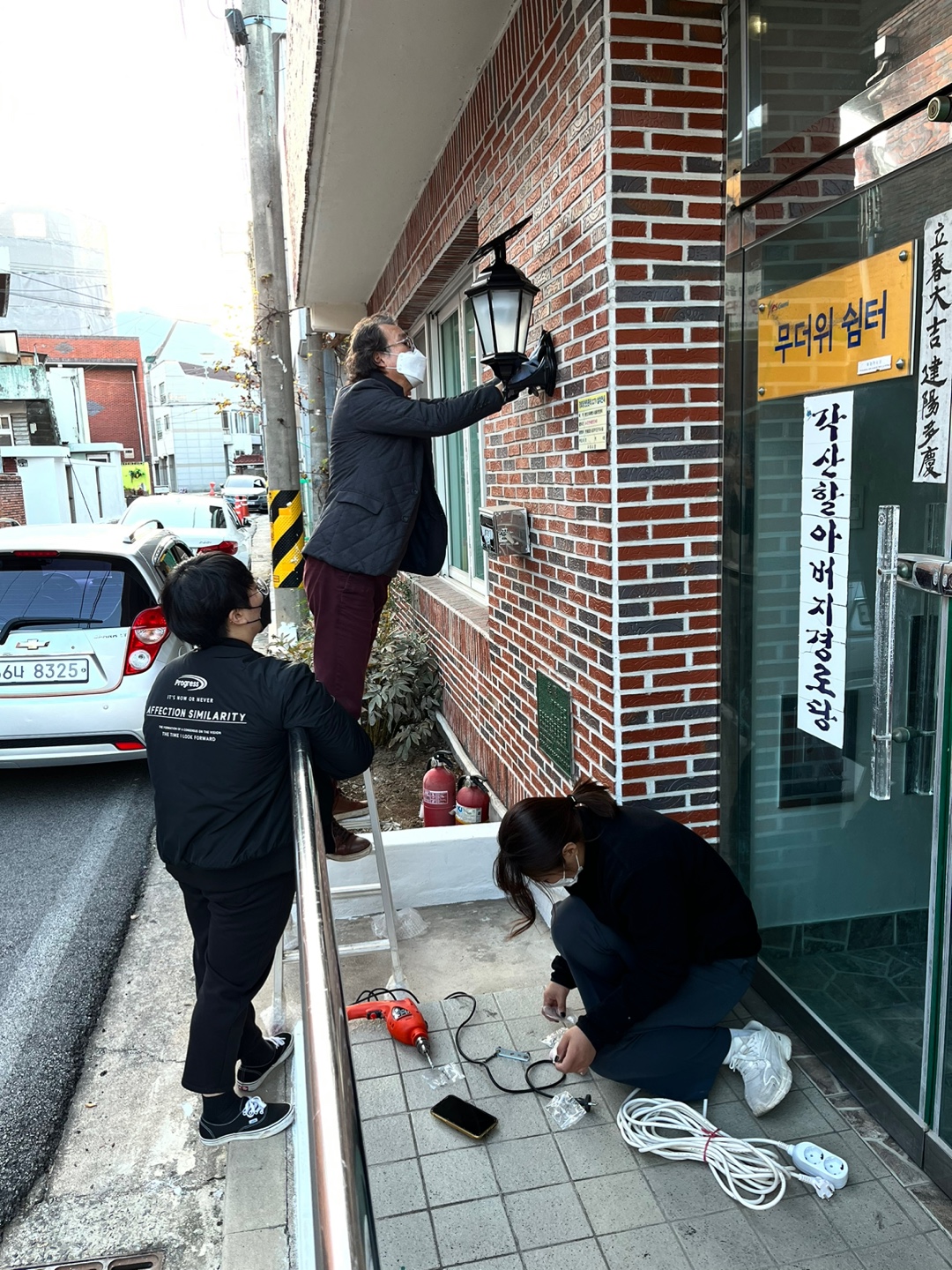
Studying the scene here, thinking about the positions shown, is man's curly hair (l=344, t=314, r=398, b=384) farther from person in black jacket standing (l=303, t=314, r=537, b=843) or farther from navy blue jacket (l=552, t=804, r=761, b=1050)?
navy blue jacket (l=552, t=804, r=761, b=1050)

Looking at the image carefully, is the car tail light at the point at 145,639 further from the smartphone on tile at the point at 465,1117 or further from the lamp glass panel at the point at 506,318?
the smartphone on tile at the point at 465,1117

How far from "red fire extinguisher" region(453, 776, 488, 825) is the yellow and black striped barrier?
4530 mm

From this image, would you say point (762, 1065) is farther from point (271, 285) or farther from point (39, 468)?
point (39, 468)

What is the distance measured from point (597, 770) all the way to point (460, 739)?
8.84 ft

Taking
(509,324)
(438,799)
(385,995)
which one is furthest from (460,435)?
(385,995)

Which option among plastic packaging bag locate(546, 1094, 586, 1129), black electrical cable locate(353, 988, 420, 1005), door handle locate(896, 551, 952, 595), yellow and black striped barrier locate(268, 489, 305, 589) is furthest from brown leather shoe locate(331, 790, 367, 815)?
yellow and black striped barrier locate(268, 489, 305, 589)

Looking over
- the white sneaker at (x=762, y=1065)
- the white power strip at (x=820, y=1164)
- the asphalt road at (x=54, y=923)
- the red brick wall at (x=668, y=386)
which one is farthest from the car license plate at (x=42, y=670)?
the white power strip at (x=820, y=1164)

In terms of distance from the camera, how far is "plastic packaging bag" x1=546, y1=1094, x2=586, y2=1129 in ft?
8.80

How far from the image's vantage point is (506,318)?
3.48 meters

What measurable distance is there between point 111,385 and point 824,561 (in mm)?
53383

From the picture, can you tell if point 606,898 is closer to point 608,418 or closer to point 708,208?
point 608,418

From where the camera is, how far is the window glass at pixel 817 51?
2178 millimetres

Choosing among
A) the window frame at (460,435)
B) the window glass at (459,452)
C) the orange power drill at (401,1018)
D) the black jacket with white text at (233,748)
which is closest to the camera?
the black jacket with white text at (233,748)

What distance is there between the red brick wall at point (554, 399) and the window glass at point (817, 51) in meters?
0.47
